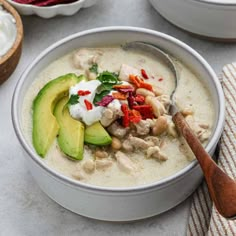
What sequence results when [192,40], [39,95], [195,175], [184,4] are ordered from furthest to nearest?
[192,40] < [184,4] < [39,95] < [195,175]

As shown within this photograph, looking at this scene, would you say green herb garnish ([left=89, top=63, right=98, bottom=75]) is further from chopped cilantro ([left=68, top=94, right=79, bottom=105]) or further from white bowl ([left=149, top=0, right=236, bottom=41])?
white bowl ([left=149, top=0, right=236, bottom=41])

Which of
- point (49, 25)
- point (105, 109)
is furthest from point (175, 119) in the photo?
point (49, 25)

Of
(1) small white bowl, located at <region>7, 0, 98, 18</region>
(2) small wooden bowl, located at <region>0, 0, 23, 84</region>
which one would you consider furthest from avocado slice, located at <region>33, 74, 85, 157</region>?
(1) small white bowl, located at <region>7, 0, 98, 18</region>

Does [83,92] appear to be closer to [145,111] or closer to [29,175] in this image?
[145,111]

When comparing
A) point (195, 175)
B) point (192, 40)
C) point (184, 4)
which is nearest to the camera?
point (195, 175)

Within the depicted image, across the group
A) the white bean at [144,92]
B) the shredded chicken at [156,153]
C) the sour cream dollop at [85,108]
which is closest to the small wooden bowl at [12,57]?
the sour cream dollop at [85,108]

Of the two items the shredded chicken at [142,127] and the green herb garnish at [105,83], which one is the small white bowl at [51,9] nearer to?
the green herb garnish at [105,83]

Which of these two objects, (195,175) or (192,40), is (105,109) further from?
(192,40)

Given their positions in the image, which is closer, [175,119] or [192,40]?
[175,119]
